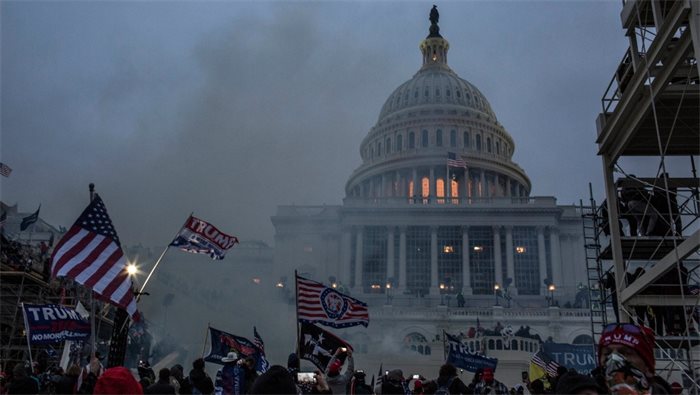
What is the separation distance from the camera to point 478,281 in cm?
7212

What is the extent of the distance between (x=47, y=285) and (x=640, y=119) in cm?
2111

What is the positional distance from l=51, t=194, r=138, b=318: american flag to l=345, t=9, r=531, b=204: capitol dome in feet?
233

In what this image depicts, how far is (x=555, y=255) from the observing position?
72.4 metres

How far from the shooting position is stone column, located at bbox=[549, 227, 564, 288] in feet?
232

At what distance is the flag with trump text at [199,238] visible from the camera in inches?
635

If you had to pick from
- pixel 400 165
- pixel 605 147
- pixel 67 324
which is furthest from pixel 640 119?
pixel 400 165

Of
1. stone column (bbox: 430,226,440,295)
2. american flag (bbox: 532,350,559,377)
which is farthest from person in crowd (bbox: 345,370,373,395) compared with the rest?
stone column (bbox: 430,226,440,295)

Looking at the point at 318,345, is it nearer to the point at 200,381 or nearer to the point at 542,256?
the point at 200,381

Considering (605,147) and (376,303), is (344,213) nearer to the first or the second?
(376,303)

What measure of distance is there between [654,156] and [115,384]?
19.5 m

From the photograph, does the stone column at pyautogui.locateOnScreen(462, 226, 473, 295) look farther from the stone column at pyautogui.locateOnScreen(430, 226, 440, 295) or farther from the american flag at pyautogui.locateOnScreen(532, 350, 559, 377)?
the american flag at pyautogui.locateOnScreen(532, 350, 559, 377)

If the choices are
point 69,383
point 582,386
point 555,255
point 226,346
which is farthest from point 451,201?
point 582,386

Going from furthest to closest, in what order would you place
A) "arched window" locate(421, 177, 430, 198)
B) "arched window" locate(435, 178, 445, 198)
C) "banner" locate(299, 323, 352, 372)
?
1. "arched window" locate(421, 177, 430, 198)
2. "arched window" locate(435, 178, 445, 198)
3. "banner" locate(299, 323, 352, 372)

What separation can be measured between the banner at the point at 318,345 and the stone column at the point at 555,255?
62.6 meters
